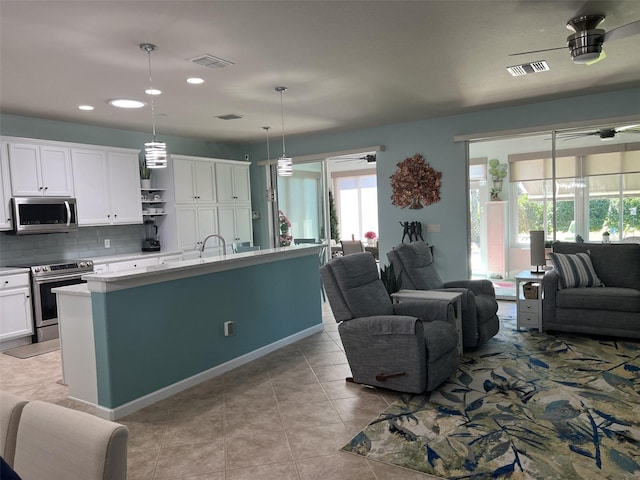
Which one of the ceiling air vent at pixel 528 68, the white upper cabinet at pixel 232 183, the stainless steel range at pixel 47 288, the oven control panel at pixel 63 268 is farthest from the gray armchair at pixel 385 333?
the white upper cabinet at pixel 232 183

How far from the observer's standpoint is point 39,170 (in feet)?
17.3

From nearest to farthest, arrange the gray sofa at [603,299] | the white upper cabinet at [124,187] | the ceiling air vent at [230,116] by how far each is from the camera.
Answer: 1. the gray sofa at [603,299]
2. the ceiling air vent at [230,116]
3. the white upper cabinet at [124,187]

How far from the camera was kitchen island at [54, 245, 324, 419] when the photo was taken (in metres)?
3.18

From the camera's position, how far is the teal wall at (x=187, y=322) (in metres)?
3.18

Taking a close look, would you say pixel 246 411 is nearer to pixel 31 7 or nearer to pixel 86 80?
pixel 31 7

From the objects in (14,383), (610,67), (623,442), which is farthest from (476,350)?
(14,383)

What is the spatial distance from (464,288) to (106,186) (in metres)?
4.55

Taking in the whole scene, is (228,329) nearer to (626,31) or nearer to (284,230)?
(626,31)

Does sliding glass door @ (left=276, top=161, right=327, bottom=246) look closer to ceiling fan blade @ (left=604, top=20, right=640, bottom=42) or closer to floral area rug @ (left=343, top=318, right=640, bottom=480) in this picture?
floral area rug @ (left=343, top=318, right=640, bottom=480)

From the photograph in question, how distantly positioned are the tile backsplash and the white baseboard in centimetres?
286

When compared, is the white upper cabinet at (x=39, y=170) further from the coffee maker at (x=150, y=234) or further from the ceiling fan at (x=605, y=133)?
the ceiling fan at (x=605, y=133)

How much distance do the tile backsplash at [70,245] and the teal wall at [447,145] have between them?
123 inches

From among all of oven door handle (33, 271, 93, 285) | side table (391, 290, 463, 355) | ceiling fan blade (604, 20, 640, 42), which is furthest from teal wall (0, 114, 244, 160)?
ceiling fan blade (604, 20, 640, 42)

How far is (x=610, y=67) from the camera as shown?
430 cm
